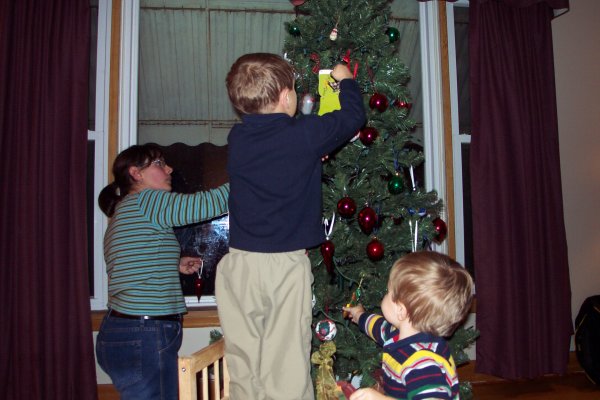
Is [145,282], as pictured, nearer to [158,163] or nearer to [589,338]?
[158,163]

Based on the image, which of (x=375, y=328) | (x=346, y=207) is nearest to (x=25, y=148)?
(x=346, y=207)

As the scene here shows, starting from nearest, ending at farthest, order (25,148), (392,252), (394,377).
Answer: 1. (394,377)
2. (392,252)
3. (25,148)

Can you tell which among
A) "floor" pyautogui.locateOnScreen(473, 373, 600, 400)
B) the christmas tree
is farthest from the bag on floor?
the christmas tree

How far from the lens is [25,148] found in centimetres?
253

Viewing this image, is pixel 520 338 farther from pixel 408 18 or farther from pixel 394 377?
pixel 408 18

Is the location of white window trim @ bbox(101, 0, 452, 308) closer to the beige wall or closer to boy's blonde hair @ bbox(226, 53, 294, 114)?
the beige wall

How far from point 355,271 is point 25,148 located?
1890 millimetres

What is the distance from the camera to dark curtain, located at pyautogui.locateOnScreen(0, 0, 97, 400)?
2.45 m

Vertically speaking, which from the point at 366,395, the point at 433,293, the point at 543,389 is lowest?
the point at 543,389

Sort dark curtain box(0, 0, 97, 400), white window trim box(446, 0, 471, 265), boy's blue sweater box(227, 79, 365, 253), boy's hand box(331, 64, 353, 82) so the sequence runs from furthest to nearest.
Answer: white window trim box(446, 0, 471, 265)
dark curtain box(0, 0, 97, 400)
boy's hand box(331, 64, 353, 82)
boy's blue sweater box(227, 79, 365, 253)

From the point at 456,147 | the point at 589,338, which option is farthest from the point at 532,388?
the point at 456,147

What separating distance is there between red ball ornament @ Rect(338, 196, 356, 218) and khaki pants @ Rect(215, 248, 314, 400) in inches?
10.4

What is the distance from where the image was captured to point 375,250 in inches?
62.8

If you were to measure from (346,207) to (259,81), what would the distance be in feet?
1.64
